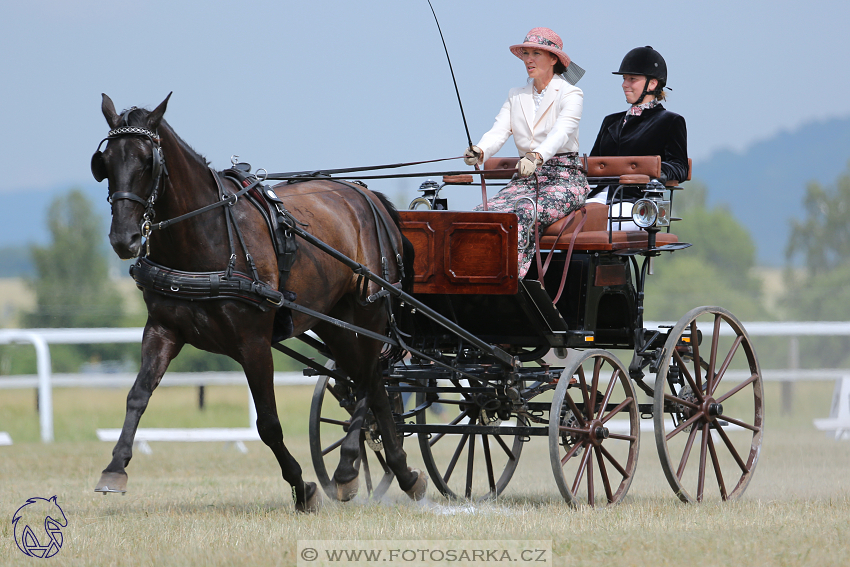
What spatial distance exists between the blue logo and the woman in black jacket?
11.7 feet

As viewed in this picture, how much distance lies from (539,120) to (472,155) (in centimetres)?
48

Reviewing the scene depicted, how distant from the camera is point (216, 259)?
17.8 feet

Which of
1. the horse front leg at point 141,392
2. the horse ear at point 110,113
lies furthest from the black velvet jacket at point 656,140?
the horse ear at point 110,113

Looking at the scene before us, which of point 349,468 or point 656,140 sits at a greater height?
point 656,140

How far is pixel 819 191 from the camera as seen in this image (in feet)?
224

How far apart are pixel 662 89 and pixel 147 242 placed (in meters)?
3.70

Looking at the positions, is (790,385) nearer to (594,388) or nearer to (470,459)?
(470,459)

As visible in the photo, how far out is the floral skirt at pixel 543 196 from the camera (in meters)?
6.39

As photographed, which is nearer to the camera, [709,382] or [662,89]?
[709,382]

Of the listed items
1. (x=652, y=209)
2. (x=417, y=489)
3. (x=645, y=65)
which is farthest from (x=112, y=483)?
(x=645, y=65)

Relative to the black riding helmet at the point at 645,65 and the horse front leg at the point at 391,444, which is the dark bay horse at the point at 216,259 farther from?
the black riding helmet at the point at 645,65

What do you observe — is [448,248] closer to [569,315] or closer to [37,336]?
[569,315]

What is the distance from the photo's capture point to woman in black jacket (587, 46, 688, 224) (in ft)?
23.3

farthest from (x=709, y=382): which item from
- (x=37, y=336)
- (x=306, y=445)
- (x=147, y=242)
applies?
(x=37, y=336)
